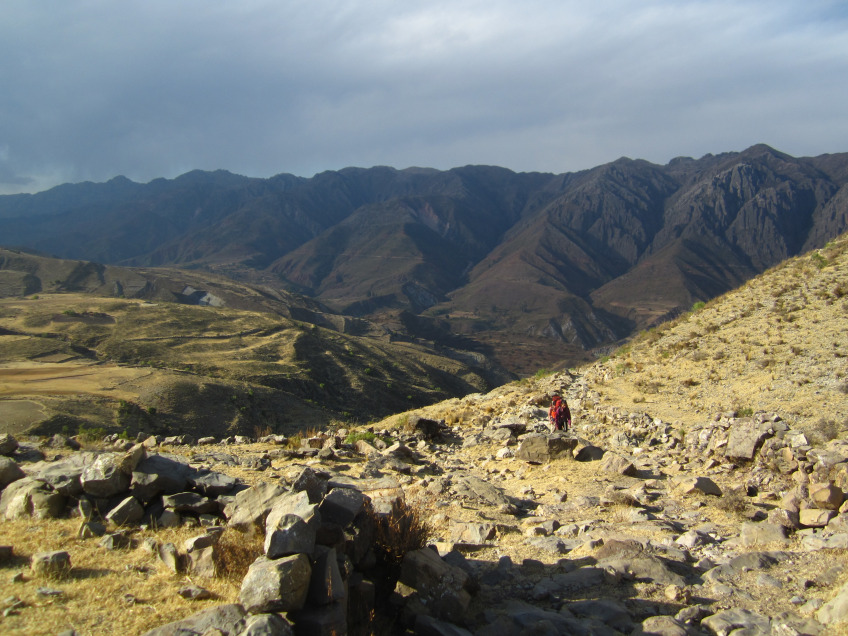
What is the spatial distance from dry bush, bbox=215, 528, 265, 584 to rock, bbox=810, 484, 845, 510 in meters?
7.90

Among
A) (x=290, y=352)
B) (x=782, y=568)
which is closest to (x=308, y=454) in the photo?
(x=782, y=568)

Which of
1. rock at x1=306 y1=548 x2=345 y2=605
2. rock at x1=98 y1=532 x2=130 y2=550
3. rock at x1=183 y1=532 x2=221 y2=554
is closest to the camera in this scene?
rock at x1=306 y1=548 x2=345 y2=605

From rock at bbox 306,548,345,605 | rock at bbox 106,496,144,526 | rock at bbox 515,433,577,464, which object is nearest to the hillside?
rock at bbox 106,496,144,526

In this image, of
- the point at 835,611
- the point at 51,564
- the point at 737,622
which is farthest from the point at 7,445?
the point at 835,611

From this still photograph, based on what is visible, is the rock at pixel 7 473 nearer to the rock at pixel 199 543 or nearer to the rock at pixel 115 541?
the rock at pixel 115 541

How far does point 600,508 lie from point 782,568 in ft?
10.8

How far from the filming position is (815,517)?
7.76 m

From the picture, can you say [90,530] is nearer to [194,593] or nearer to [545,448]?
[194,593]

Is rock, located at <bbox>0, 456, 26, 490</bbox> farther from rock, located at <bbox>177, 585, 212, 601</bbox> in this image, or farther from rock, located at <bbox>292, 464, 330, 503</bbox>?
rock, located at <bbox>292, 464, 330, 503</bbox>

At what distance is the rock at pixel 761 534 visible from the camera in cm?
761

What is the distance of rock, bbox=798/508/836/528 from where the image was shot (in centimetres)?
768

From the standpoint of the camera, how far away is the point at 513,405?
1895 centimetres

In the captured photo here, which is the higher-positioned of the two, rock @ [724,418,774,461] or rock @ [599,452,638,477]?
rock @ [724,418,774,461]

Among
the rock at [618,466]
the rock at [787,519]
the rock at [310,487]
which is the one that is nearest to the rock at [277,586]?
the rock at [310,487]
